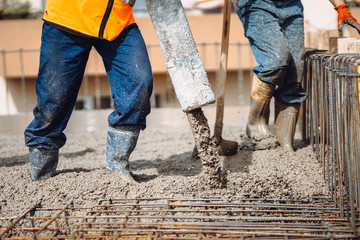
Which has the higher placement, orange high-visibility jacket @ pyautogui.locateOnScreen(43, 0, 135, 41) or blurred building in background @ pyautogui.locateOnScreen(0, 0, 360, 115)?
orange high-visibility jacket @ pyautogui.locateOnScreen(43, 0, 135, 41)

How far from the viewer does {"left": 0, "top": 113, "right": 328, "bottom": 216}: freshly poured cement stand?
2.91 m

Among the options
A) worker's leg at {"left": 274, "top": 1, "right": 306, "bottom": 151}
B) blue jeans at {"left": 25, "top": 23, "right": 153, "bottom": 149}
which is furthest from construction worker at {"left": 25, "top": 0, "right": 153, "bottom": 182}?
worker's leg at {"left": 274, "top": 1, "right": 306, "bottom": 151}

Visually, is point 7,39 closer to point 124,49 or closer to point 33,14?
point 33,14

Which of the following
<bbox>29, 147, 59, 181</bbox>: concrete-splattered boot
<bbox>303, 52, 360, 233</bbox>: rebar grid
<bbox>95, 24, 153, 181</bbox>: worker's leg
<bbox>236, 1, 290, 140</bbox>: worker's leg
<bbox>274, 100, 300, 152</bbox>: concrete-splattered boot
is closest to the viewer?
<bbox>303, 52, 360, 233</bbox>: rebar grid

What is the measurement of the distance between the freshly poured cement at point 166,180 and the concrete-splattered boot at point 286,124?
8cm

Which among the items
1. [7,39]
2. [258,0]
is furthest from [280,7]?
[7,39]

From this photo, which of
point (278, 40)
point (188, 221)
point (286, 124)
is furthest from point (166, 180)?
point (278, 40)

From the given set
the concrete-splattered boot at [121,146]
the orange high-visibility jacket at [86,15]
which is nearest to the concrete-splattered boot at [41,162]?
the concrete-splattered boot at [121,146]

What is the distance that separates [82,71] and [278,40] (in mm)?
1530

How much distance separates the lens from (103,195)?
115 inches

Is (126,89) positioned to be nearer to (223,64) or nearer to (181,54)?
(181,54)

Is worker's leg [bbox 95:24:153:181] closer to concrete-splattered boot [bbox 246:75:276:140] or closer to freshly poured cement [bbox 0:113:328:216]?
freshly poured cement [bbox 0:113:328:216]

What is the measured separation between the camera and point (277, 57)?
11.5ft

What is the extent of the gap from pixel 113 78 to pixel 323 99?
1449mm
